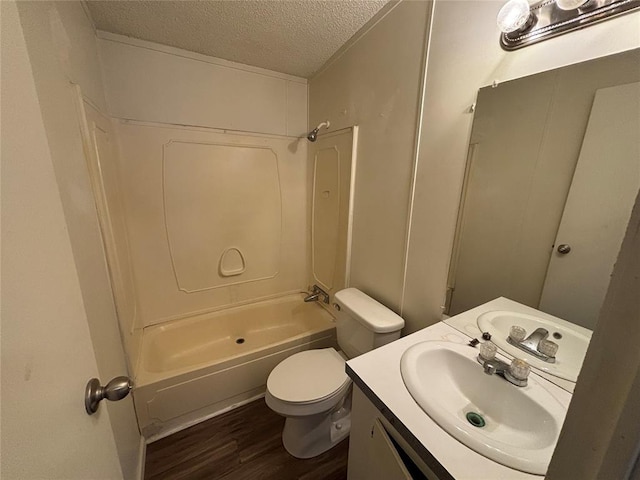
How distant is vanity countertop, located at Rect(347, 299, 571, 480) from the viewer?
1.88 feet

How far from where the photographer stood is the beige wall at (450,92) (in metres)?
0.73

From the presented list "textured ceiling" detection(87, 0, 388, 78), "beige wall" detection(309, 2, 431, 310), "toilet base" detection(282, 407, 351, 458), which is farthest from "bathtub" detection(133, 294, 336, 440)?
"textured ceiling" detection(87, 0, 388, 78)

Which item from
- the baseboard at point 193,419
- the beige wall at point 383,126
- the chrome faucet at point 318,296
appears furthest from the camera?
the chrome faucet at point 318,296

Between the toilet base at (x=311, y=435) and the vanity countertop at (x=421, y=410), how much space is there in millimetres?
766

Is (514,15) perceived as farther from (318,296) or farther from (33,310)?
(318,296)

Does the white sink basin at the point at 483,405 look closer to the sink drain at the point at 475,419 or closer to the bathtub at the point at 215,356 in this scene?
the sink drain at the point at 475,419

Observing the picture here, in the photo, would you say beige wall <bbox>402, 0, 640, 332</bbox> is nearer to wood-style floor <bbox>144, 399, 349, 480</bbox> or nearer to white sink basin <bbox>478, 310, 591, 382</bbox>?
white sink basin <bbox>478, 310, 591, 382</bbox>

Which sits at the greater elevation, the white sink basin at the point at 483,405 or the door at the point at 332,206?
the door at the point at 332,206

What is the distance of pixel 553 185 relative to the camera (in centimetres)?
80

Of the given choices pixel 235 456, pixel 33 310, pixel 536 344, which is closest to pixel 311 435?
pixel 235 456

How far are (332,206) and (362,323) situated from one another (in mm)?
971

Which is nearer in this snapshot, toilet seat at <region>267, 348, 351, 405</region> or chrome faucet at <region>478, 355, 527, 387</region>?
chrome faucet at <region>478, 355, 527, 387</region>

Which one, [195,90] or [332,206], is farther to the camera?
[332,206]

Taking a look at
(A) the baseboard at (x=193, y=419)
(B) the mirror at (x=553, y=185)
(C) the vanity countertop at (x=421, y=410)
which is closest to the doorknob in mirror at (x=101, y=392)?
(C) the vanity countertop at (x=421, y=410)
